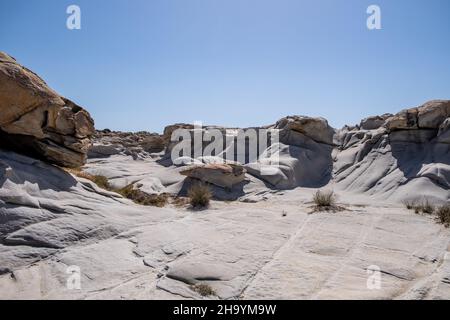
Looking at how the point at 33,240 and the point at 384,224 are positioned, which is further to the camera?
the point at 384,224

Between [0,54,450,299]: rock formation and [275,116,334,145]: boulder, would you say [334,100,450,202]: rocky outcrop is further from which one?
[275,116,334,145]: boulder

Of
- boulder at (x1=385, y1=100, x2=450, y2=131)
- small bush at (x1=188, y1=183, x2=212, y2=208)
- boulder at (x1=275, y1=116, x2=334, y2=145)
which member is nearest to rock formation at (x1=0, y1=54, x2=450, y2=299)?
small bush at (x1=188, y1=183, x2=212, y2=208)

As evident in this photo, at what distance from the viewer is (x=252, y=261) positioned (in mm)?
5223

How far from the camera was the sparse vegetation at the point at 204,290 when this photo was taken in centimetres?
409

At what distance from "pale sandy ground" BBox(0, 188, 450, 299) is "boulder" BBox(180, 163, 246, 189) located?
4441 millimetres

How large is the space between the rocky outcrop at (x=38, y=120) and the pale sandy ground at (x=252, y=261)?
2.51 m

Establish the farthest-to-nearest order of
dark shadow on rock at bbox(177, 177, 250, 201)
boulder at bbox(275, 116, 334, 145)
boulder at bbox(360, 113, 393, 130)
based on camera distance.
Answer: boulder at bbox(360, 113, 393, 130)
boulder at bbox(275, 116, 334, 145)
dark shadow on rock at bbox(177, 177, 250, 201)

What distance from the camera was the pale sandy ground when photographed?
4145 millimetres

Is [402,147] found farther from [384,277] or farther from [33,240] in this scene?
[33,240]

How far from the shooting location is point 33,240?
5.04 metres

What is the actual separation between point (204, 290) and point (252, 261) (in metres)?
1.29
